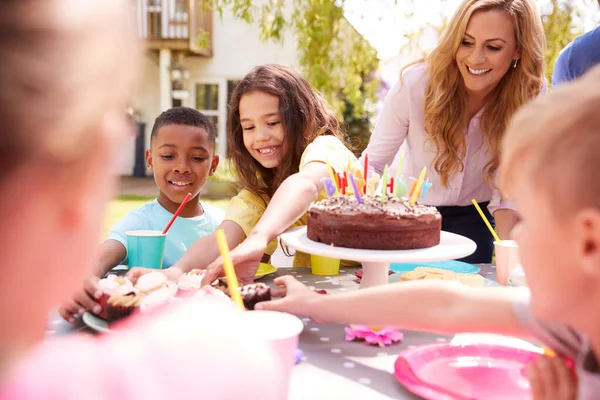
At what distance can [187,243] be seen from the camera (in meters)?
2.43

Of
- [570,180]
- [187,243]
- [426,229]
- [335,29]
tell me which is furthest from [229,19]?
[570,180]

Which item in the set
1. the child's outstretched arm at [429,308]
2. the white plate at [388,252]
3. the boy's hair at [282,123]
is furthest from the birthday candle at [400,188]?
the child's outstretched arm at [429,308]

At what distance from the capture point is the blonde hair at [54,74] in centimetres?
35

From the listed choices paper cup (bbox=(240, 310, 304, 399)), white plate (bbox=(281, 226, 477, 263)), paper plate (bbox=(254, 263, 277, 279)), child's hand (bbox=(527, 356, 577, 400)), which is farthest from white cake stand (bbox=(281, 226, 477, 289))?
child's hand (bbox=(527, 356, 577, 400))

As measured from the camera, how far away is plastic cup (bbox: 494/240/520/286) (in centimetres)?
161

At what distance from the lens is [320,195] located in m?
2.21

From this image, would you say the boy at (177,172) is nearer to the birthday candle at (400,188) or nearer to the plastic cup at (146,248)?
the plastic cup at (146,248)

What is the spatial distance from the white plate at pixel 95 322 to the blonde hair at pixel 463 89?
167 cm

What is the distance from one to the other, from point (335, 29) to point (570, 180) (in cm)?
541

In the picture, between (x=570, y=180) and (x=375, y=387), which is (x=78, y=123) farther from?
(x=375, y=387)

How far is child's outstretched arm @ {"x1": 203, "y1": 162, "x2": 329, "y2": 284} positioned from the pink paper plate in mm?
550

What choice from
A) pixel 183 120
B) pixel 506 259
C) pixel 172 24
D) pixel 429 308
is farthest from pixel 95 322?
pixel 172 24

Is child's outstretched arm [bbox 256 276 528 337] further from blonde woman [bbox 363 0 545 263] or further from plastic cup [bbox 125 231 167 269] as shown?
blonde woman [bbox 363 0 545 263]

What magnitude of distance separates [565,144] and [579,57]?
7.09 feet
